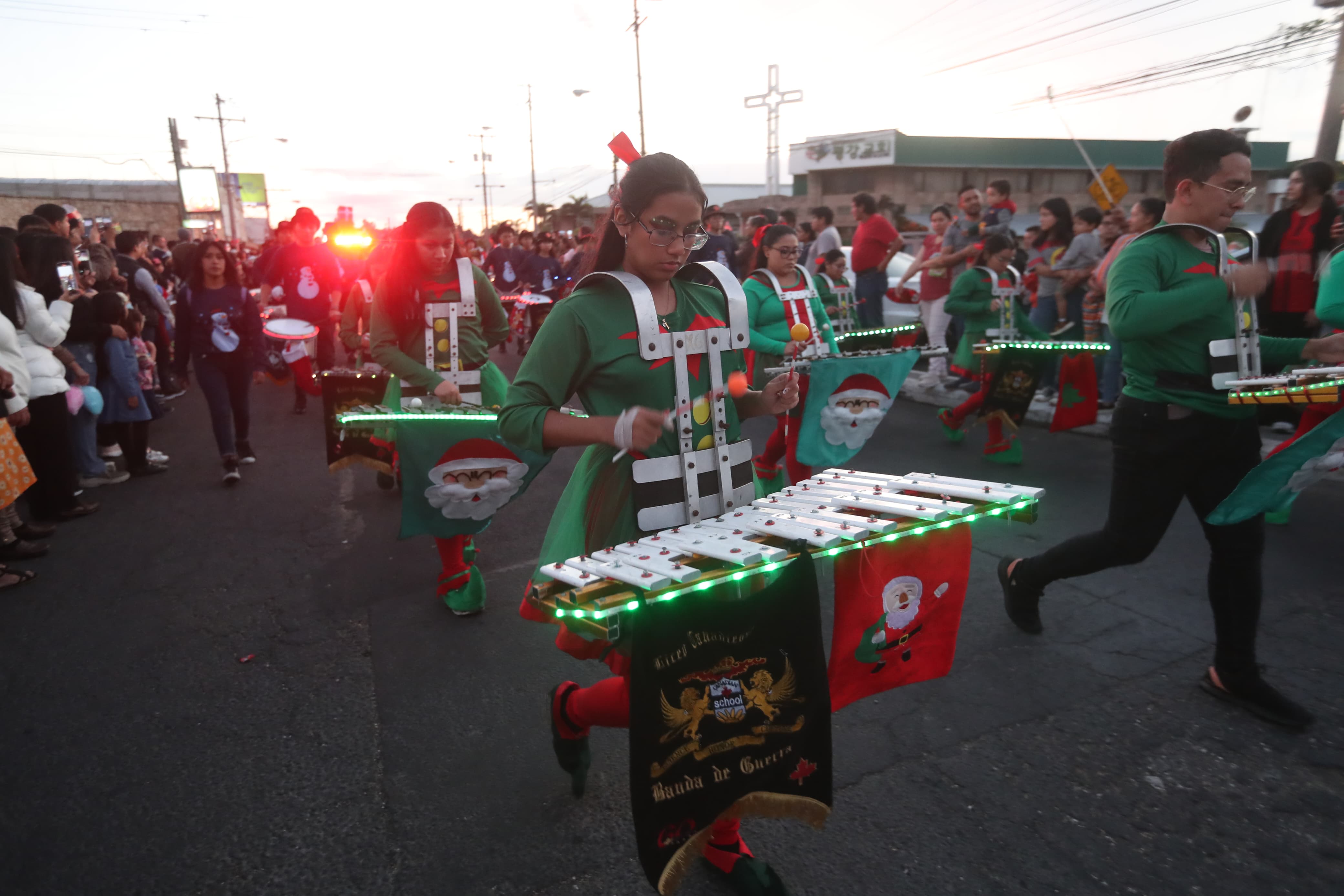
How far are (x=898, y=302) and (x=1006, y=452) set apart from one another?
5738mm

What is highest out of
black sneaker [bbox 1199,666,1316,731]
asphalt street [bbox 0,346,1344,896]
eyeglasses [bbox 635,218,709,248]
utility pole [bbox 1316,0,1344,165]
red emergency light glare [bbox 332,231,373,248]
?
utility pole [bbox 1316,0,1344,165]

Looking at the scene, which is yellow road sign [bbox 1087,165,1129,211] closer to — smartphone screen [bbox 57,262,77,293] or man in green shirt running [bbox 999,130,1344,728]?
man in green shirt running [bbox 999,130,1344,728]

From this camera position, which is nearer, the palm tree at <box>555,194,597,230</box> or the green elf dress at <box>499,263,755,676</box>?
the green elf dress at <box>499,263,755,676</box>

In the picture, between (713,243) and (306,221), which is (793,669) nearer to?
(306,221)

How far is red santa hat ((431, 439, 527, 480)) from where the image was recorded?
4035 mm

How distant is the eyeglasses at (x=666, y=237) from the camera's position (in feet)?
7.12

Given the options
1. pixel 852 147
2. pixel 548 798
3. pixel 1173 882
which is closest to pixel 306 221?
pixel 548 798

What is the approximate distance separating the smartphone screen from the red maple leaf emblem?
6.85 metres

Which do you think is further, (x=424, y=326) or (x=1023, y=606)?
(x=424, y=326)

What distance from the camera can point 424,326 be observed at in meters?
4.84

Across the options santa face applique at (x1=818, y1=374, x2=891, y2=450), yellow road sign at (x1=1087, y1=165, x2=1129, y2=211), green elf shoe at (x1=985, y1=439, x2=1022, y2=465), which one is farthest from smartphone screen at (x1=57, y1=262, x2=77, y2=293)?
yellow road sign at (x1=1087, y1=165, x2=1129, y2=211)

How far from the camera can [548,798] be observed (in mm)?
2980

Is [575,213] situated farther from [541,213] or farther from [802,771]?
[802,771]

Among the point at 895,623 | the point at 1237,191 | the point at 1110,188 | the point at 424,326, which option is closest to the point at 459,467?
the point at 424,326
